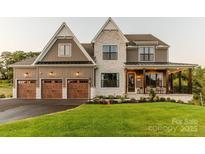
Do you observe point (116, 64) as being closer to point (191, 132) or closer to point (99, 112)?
point (99, 112)

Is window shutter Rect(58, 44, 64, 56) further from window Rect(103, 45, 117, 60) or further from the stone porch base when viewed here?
the stone porch base

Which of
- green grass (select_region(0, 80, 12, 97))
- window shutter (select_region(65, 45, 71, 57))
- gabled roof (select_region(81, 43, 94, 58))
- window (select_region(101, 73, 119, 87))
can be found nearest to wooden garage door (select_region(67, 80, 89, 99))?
window shutter (select_region(65, 45, 71, 57))

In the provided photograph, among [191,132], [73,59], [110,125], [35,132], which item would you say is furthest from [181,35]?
[35,132]

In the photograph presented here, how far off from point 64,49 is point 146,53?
21.1 ft

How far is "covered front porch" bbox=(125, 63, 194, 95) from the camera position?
1418 centimetres

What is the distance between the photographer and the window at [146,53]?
739 inches

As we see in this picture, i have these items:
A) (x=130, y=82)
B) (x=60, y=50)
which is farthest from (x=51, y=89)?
(x=130, y=82)

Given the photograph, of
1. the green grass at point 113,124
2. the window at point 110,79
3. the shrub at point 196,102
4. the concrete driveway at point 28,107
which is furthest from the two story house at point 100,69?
the green grass at point 113,124

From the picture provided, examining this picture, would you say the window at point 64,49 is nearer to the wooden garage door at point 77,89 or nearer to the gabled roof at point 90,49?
the gabled roof at point 90,49

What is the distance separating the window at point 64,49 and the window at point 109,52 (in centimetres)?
343

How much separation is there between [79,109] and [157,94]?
4.76 m

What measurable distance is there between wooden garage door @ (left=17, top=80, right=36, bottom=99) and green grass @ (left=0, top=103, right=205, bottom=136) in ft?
5.60

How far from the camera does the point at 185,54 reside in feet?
39.3

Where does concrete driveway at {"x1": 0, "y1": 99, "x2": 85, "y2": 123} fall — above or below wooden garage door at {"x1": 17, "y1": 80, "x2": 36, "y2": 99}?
below
